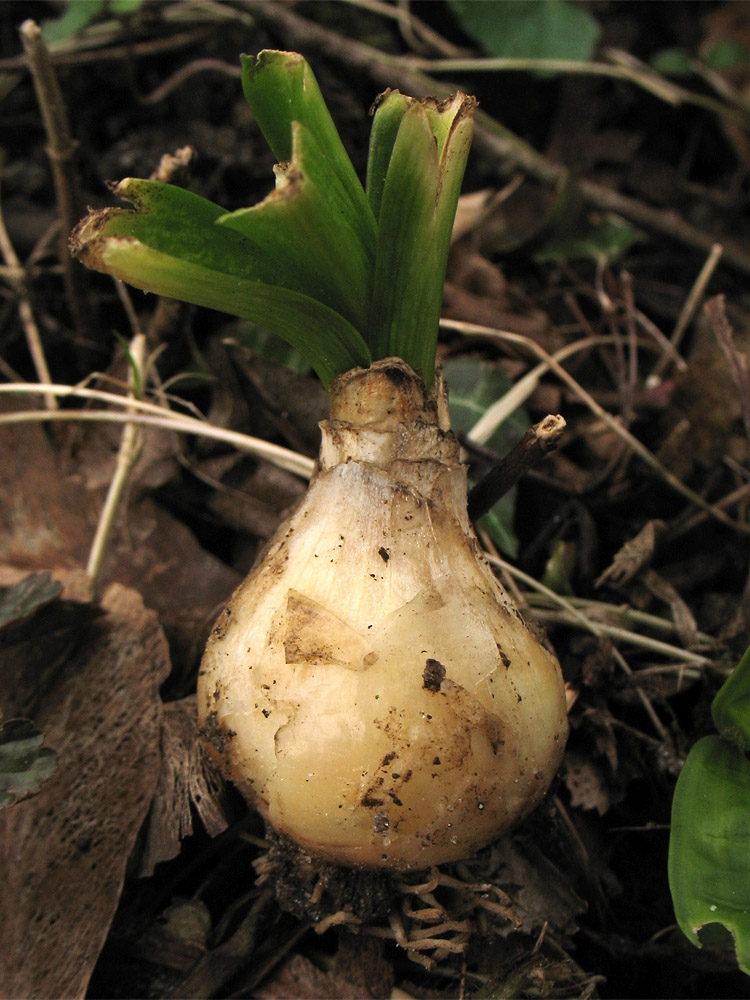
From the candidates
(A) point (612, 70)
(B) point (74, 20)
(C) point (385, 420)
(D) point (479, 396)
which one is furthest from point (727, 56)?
(C) point (385, 420)

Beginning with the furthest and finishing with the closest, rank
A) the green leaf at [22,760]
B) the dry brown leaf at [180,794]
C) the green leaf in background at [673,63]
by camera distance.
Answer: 1. the green leaf in background at [673,63]
2. the dry brown leaf at [180,794]
3. the green leaf at [22,760]

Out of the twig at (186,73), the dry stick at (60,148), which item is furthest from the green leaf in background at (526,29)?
the dry stick at (60,148)

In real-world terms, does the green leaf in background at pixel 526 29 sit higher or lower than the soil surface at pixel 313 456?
higher

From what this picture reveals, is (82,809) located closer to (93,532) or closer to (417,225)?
(93,532)

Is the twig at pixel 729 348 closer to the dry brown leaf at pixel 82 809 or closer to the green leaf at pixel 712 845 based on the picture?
the green leaf at pixel 712 845

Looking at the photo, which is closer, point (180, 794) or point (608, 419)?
point (180, 794)

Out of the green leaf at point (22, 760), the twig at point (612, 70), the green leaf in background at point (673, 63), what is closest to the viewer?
the green leaf at point (22, 760)

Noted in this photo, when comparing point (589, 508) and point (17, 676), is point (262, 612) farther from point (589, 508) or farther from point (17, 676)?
point (589, 508)

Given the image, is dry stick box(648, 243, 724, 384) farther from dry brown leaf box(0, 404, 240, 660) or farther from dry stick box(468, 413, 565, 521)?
dry brown leaf box(0, 404, 240, 660)
